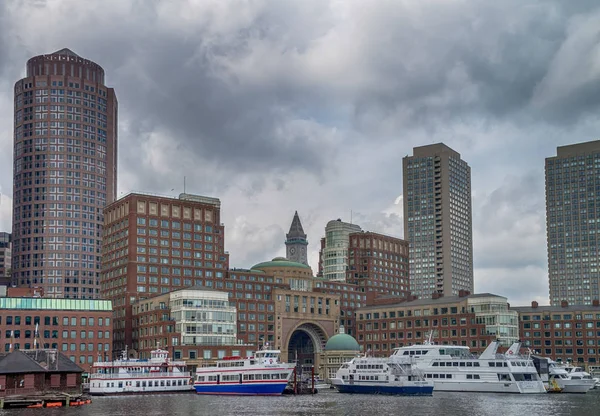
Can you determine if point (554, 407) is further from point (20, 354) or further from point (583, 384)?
point (20, 354)

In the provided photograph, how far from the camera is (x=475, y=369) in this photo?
187625 millimetres

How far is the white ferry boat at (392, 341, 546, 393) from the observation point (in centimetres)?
18325

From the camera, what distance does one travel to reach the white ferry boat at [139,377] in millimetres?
181500

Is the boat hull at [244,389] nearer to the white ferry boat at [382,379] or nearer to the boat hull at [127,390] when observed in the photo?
the boat hull at [127,390]

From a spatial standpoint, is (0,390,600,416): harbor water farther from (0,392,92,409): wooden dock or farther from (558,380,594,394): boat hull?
(558,380,594,394): boat hull

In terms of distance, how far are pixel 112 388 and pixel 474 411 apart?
8350cm

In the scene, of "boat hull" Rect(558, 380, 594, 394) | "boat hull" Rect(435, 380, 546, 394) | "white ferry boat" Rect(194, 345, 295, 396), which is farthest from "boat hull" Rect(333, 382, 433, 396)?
"boat hull" Rect(558, 380, 594, 394)

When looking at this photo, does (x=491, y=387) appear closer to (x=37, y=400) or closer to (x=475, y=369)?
(x=475, y=369)

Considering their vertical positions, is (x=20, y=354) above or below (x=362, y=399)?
above

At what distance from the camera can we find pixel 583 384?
198250mm

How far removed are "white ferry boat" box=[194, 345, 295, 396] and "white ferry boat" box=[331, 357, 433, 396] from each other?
1720cm

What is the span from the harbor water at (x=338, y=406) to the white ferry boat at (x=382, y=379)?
5.04 metres

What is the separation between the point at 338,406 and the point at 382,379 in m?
37.5

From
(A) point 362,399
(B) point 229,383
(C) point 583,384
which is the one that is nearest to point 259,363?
(B) point 229,383
